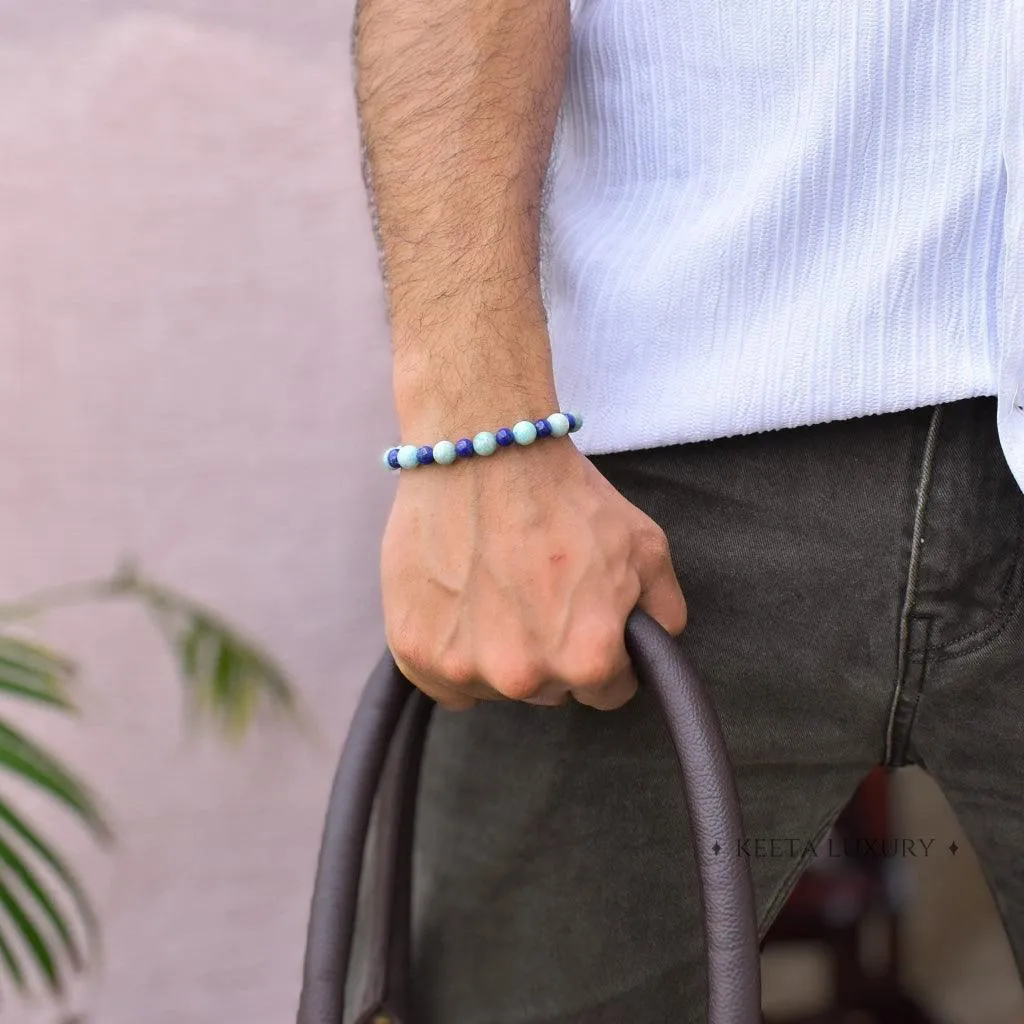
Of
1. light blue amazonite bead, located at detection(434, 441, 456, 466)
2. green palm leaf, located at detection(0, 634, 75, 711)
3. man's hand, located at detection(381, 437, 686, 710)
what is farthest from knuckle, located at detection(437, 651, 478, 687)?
green palm leaf, located at detection(0, 634, 75, 711)

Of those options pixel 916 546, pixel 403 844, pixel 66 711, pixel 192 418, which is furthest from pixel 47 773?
pixel 916 546

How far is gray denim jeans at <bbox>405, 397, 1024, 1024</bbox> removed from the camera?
636 millimetres

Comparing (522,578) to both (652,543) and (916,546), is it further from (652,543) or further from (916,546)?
(916,546)

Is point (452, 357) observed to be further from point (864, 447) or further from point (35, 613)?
point (35, 613)

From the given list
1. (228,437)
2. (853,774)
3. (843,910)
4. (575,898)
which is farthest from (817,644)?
(843,910)

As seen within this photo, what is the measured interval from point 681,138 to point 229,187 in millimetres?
685

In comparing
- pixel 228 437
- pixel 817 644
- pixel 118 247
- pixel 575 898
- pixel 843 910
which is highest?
pixel 118 247

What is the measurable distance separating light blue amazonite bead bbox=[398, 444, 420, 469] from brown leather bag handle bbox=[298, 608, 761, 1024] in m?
0.14

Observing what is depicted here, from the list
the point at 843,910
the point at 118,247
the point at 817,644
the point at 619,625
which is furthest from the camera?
the point at 843,910

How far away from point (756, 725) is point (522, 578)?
223mm

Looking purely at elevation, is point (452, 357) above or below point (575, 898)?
above

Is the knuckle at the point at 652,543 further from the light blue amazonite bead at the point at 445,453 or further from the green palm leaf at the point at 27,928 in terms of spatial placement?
the green palm leaf at the point at 27,928

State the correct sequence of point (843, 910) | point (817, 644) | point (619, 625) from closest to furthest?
point (619, 625), point (817, 644), point (843, 910)

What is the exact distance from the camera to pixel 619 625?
1.88 ft
